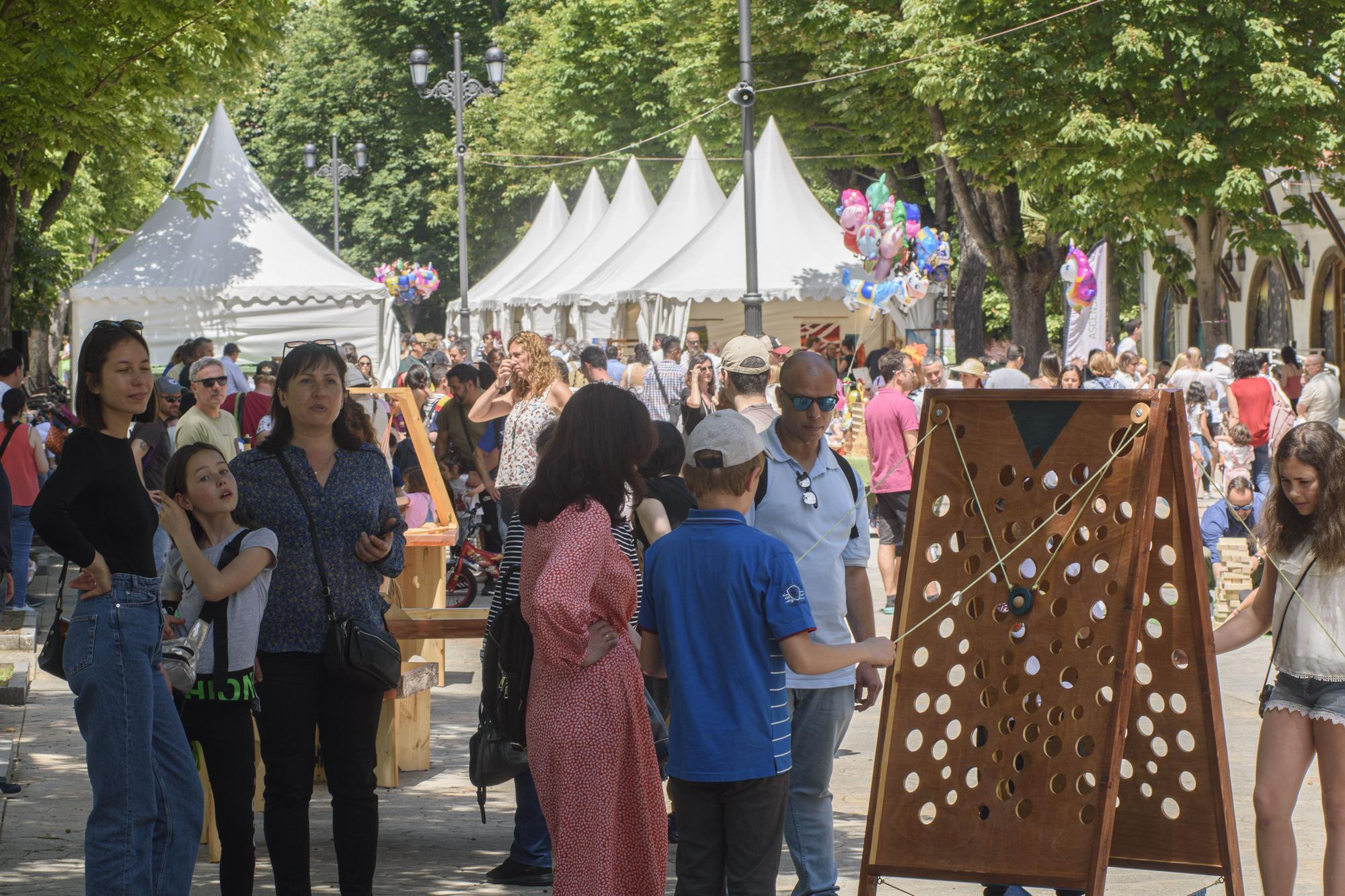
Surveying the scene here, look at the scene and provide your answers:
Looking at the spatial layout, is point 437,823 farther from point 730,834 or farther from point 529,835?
point 730,834

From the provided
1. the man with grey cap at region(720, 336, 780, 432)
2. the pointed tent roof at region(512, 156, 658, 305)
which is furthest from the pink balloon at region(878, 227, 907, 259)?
the man with grey cap at region(720, 336, 780, 432)

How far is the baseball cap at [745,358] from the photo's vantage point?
6910 millimetres

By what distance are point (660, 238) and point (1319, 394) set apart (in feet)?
63.4

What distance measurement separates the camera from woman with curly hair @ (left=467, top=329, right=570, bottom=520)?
360 inches

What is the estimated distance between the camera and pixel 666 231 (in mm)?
32812

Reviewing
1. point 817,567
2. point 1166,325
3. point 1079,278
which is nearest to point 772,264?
point 1079,278

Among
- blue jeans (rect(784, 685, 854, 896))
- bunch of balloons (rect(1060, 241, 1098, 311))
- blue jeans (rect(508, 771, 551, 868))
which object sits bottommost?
blue jeans (rect(508, 771, 551, 868))

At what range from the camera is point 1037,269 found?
28.4 metres

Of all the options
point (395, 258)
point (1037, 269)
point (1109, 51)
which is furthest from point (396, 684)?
point (395, 258)

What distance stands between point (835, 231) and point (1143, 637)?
24414 mm

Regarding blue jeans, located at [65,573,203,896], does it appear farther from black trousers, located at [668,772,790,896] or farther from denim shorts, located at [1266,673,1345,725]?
denim shorts, located at [1266,673,1345,725]

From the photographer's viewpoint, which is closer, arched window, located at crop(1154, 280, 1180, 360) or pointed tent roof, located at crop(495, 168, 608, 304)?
pointed tent roof, located at crop(495, 168, 608, 304)

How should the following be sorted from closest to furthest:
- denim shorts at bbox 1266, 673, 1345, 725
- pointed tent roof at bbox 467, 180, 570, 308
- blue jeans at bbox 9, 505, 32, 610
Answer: denim shorts at bbox 1266, 673, 1345, 725
blue jeans at bbox 9, 505, 32, 610
pointed tent roof at bbox 467, 180, 570, 308

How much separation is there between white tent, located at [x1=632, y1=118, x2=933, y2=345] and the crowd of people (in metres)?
21.2
